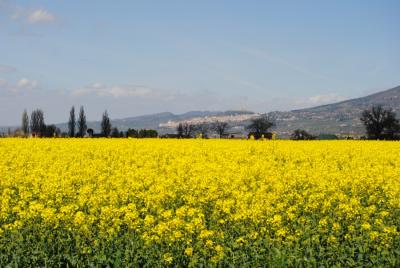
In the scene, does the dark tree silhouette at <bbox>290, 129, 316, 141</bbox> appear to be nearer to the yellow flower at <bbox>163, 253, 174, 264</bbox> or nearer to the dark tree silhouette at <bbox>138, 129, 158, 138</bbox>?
the dark tree silhouette at <bbox>138, 129, 158, 138</bbox>

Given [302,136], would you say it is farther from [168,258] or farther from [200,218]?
[168,258]

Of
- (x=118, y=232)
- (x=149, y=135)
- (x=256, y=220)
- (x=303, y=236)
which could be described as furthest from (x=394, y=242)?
(x=149, y=135)

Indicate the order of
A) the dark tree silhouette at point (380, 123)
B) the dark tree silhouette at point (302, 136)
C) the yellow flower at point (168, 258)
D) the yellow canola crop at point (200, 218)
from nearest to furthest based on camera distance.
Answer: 1. the yellow flower at point (168, 258)
2. the yellow canola crop at point (200, 218)
3. the dark tree silhouette at point (302, 136)
4. the dark tree silhouette at point (380, 123)

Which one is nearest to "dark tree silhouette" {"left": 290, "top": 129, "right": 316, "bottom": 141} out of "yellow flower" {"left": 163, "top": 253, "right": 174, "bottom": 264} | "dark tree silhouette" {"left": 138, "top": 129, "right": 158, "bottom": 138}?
"dark tree silhouette" {"left": 138, "top": 129, "right": 158, "bottom": 138}

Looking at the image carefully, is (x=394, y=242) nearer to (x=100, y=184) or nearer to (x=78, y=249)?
(x=78, y=249)

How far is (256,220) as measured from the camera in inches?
417

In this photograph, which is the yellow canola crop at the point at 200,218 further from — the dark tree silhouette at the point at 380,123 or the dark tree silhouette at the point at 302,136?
the dark tree silhouette at the point at 380,123

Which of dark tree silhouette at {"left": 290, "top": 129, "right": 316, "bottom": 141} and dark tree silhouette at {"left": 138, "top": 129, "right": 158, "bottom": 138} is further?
dark tree silhouette at {"left": 138, "top": 129, "right": 158, "bottom": 138}

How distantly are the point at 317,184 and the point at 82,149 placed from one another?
46.3 ft

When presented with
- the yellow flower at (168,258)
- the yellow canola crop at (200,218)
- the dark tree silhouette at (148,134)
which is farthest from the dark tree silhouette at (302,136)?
the yellow flower at (168,258)

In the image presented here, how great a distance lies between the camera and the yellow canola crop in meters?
9.12

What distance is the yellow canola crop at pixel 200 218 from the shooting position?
9125mm

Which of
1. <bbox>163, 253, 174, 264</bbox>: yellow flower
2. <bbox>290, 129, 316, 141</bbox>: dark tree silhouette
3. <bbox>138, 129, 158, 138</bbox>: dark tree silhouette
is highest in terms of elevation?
<bbox>138, 129, 158, 138</bbox>: dark tree silhouette

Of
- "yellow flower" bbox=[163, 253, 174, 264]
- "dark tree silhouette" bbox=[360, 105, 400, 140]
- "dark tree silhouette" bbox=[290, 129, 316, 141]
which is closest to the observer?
"yellow flower" bbox=[163, 253, 174, 264]
